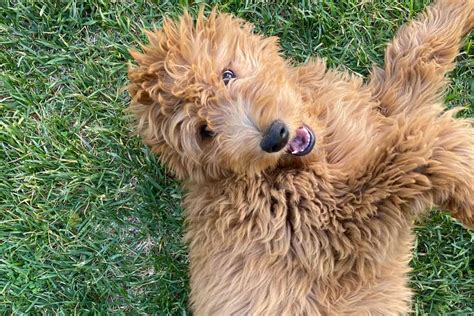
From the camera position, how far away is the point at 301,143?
2930mm

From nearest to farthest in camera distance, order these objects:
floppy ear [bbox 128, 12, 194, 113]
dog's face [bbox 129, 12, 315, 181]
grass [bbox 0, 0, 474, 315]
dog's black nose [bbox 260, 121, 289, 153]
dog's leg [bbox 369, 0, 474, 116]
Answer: dog's black nose [bbox 260, 121, 289, 153]
dog's face [bbox 129, 12, 315, 181]
floppy ear [bbox 128, 12, 194, 113]
dog's leg [bbox 369, 0, 474, 116]
grass [bbox 0, 0, 474, 315]

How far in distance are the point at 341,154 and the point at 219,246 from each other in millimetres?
857

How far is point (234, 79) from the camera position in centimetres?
289

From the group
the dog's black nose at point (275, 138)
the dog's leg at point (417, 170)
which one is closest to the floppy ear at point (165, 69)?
the dog's black nose at point (275, 138)

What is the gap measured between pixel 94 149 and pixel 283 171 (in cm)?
183

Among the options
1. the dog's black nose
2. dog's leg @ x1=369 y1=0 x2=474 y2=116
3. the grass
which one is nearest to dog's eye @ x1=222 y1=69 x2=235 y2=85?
the dog's black nose

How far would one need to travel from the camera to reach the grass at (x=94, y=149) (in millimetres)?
4043

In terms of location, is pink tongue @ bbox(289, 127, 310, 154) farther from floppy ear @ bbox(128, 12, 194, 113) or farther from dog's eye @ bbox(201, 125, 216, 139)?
floppy ear @ bbox(128, 12, 194, 113)

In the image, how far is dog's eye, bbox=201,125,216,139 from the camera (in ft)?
9.48

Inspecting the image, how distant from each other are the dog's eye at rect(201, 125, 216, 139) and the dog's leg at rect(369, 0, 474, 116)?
118 centimetres

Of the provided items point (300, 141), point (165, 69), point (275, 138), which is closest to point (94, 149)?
point (165, 69)

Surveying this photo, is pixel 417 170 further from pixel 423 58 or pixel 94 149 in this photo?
pixel 94 149

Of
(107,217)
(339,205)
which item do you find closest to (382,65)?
(339,205)

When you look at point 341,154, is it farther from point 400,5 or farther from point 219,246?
point 400,5
